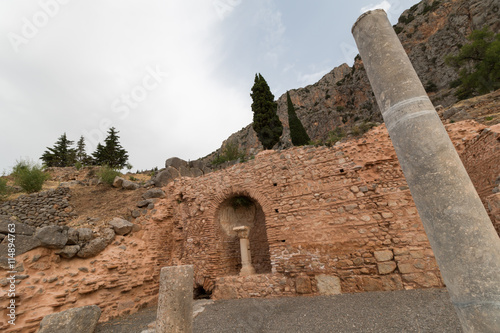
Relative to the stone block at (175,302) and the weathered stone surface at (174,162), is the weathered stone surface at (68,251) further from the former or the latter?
the weathered stone surface at (174,162)

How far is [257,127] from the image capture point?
22.1m

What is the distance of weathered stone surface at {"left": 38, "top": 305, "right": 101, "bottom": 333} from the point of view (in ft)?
16.2

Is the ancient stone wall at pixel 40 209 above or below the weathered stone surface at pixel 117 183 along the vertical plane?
below

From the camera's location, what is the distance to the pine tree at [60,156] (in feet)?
74.0

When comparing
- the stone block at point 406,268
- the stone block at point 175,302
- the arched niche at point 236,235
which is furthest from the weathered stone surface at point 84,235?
the stone block at point 406,268

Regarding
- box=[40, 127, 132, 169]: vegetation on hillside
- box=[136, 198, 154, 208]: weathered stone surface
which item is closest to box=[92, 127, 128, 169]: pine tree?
box=[40, 127, 132, 169]: vegetation on hillside

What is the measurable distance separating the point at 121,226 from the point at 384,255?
8.76 metres

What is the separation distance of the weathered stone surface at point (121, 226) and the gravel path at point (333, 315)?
3.04 metres

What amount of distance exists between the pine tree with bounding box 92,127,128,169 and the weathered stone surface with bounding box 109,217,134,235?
51.2ft

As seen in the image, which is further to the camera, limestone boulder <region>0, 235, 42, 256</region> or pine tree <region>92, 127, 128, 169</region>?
pine tree <region>92, 127, 128, 169</region>

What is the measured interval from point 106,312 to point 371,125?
10.5 meters

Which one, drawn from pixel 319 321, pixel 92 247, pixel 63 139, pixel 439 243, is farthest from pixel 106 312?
pixel 63 139

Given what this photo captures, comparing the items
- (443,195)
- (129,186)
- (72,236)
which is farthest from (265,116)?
(443,195)

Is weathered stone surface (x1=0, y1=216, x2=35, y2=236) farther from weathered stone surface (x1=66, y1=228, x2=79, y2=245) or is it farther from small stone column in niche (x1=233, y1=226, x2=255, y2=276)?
small stone column in niche (x1=233, y1=226, x2=255, y2=276)
